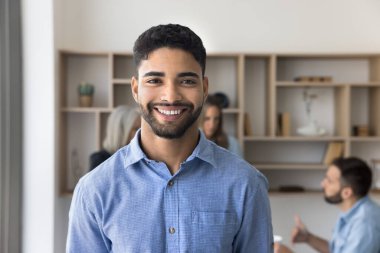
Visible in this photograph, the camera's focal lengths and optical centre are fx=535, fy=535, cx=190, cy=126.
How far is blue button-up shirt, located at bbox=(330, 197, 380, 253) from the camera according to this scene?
2346 millimetres

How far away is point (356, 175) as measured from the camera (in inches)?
105

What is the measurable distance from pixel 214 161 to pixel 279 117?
3.04 meters

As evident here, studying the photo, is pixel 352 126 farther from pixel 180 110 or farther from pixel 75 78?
pixel 180 110

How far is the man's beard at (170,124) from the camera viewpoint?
1.13 metres

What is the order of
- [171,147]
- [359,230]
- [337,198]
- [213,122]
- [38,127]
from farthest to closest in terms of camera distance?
[38,127] < [213,122] < [337,198] < [359,230] < [171,147]

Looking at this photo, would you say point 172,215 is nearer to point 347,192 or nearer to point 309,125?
point 347,192

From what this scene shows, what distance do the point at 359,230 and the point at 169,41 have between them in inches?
63.8

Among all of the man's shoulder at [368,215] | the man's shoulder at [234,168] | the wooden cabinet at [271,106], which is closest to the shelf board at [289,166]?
the wooden cabinet at [271,106]

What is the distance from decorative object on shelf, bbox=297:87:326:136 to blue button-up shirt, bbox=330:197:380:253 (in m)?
1.56

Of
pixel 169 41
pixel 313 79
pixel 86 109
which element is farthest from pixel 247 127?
pixel 169 41

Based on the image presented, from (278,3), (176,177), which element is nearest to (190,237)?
(176,177)

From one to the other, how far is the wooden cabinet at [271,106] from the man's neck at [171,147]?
2861 millimetres

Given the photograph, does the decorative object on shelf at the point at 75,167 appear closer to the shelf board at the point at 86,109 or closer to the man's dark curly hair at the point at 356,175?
the shelf board at the point at 86,109

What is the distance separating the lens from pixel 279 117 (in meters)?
4.20
